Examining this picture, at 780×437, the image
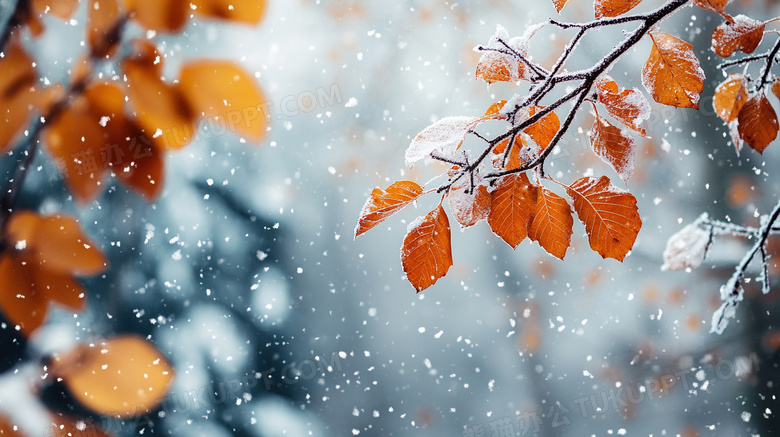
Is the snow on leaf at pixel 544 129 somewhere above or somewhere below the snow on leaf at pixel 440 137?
above

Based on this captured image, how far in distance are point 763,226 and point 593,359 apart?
182 centimetres

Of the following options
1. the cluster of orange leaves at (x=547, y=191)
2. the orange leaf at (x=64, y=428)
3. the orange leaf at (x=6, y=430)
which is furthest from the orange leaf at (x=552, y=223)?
the orange leaf at (x=64, y=428)

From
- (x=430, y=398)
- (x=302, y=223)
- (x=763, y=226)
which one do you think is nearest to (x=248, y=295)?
(x=302, y=223)

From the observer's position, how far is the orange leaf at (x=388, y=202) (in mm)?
229

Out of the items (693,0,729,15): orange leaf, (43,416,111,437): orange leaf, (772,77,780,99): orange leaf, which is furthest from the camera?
(43,416,111,437): orange leaf

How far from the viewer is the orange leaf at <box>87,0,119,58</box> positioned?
271 mm

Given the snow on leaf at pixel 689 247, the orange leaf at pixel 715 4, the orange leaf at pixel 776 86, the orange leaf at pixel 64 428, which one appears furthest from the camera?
the orange leaf at pixel 64 428

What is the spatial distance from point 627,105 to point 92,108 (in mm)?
324

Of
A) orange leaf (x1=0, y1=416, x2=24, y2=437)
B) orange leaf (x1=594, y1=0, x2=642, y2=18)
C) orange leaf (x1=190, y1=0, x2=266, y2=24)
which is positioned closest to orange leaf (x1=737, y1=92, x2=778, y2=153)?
orange leaf (x1=594, y1=0, x2=642, y2=18)

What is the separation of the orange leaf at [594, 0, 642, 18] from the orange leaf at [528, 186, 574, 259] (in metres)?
0.09

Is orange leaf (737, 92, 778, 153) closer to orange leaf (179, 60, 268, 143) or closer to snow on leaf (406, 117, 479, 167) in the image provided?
snow on leaf (406, 117, 479, 167)

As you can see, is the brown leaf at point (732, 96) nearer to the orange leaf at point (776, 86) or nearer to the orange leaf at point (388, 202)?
the orange leaf at point (776, 86)

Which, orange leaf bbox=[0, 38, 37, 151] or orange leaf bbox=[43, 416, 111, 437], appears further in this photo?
orange leaf bbox=[43, 416, 111, 437]

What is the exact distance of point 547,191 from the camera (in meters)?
0.24
